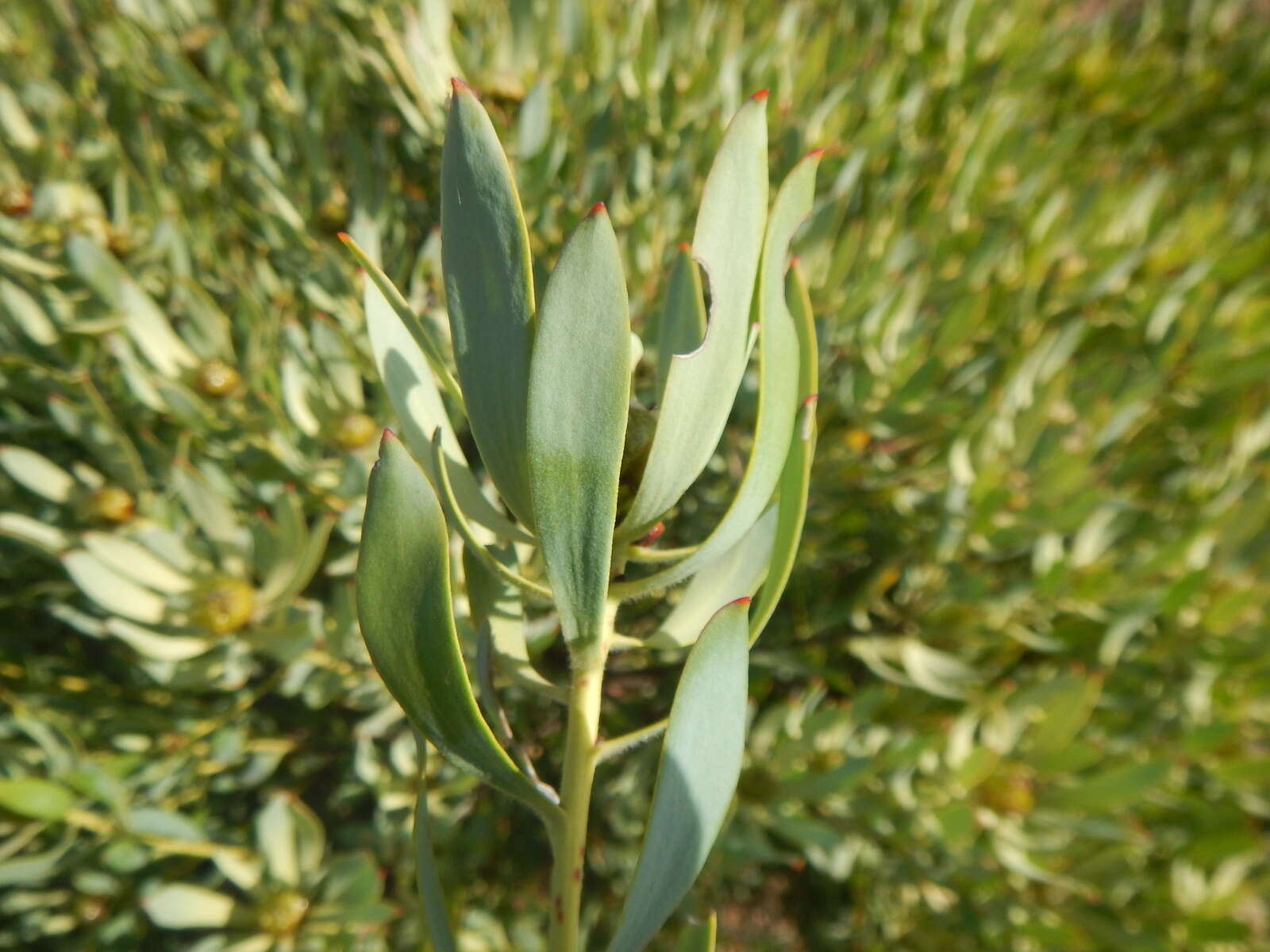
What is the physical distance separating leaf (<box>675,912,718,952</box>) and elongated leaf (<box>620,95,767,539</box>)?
0.19 meters

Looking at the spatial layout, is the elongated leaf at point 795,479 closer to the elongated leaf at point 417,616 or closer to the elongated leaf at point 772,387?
the elongated leaf at point 772,387

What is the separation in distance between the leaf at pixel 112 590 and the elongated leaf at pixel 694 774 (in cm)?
60

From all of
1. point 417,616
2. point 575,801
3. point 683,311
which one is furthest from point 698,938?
point 683,311

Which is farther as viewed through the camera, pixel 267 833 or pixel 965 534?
pixel 965 534

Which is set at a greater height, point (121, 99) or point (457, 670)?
point (121, 99)

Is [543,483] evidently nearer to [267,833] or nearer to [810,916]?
[267,833]

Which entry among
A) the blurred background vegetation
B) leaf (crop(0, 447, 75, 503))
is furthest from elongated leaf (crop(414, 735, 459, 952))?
leaf (crop(0, 447, 75, 503))

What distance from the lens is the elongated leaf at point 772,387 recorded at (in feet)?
1.29

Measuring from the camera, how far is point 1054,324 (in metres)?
1.27

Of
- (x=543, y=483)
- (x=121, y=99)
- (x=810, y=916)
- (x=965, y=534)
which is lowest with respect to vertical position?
(x=810, y=916)

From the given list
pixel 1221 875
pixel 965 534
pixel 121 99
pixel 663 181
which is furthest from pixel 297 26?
pixel 1221 875

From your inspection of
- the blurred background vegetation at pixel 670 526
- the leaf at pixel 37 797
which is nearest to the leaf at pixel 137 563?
the blurred background vegetation at pixel 670 526

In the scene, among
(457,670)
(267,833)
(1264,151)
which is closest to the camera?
(457,670)

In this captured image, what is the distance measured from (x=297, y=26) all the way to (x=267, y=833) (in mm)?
1020
